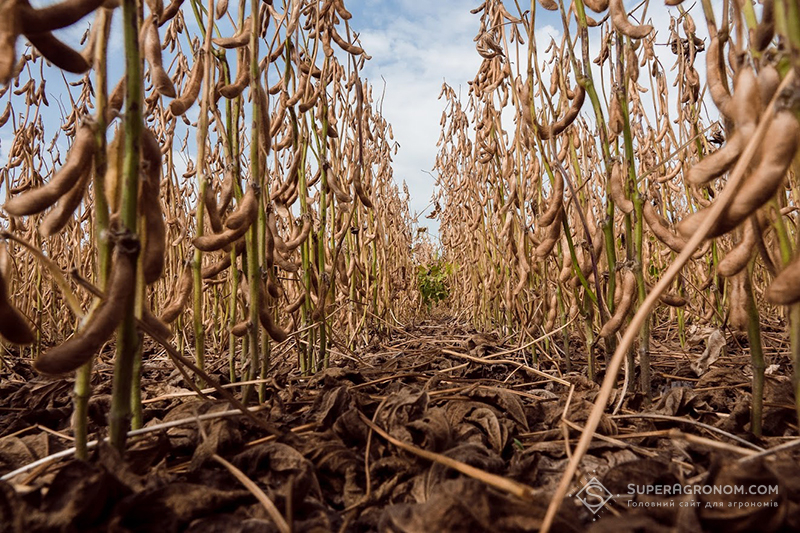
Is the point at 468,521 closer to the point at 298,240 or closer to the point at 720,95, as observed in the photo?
the point at 720,95

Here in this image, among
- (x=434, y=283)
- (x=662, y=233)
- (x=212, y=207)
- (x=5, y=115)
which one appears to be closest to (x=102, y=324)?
(x=212, y=207)

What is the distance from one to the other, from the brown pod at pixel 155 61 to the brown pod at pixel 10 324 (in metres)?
0.39

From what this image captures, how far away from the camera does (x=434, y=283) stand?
550 cm

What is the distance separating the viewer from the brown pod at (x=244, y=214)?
964 mm

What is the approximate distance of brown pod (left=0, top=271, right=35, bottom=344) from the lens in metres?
0.59

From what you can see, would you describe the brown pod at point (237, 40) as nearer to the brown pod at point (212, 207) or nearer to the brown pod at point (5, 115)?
the brown pod at point (212, 207)

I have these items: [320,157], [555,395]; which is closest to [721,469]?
[555,395]

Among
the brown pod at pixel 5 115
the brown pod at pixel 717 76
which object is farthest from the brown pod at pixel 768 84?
the brown pod at pixel 5 115

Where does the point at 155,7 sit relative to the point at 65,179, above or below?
above

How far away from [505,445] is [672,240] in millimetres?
463

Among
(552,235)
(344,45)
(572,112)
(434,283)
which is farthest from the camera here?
(434,283)

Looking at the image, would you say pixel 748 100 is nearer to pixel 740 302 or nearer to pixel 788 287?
pixel 788 287

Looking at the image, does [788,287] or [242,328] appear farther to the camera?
[242,328]

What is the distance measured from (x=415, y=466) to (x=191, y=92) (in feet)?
2.51
